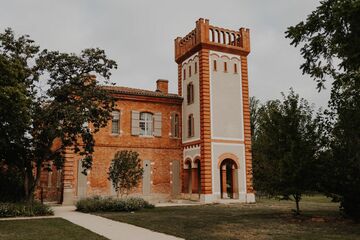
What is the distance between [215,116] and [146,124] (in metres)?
5.50

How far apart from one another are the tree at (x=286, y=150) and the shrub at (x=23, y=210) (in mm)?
9927

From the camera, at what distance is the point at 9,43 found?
58.3 ft

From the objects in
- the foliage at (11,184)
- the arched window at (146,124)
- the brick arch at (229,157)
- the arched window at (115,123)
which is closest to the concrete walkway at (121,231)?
the foliage at (11,184)

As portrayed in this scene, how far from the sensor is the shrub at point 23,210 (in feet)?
55.0

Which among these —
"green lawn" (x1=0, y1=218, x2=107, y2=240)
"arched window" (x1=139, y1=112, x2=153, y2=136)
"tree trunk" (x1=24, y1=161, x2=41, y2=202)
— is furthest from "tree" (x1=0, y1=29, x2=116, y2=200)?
"arched window" (x1=139, y1=112, x2=153, y2=136)

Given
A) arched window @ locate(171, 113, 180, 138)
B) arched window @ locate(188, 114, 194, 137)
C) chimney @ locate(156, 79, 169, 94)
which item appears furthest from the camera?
chimney @ locate(156, 79, 169, 94)

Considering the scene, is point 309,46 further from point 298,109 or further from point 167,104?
point 167,104

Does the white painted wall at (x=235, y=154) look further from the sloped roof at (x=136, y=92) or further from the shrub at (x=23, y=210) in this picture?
the shrub at (x=23, y=210)

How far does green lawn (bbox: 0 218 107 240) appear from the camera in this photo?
34.3 feet

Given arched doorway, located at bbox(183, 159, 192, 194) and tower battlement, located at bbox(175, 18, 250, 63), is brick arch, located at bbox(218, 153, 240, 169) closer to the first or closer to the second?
arched doorway, located at bbox(183, 159, 192, 194)

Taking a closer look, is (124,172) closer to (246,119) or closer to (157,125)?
(157,125)

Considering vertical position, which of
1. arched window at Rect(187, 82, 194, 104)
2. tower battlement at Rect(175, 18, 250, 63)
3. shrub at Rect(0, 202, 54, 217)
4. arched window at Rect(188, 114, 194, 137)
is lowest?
shrub at Rect(0, 202, 54, 217)

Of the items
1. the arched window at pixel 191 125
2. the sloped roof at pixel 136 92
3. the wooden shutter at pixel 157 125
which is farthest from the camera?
the wooden shutter at pixel 157 125

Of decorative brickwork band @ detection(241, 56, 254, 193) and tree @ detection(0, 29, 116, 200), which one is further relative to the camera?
decorative brickwork band @ detection(241, 56, 254, 193)
